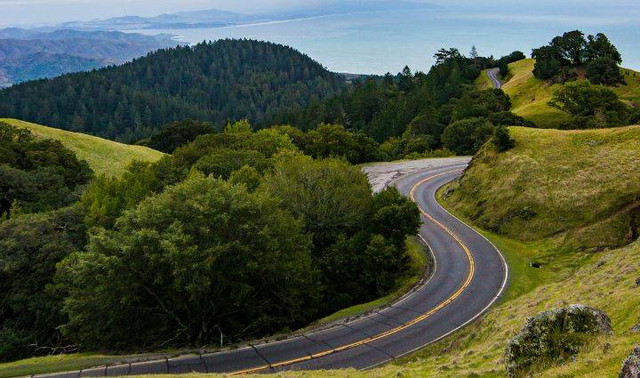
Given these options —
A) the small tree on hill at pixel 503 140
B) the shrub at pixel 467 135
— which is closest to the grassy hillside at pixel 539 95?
the shrub at pixel 467 135

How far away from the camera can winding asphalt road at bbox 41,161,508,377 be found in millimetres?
23500

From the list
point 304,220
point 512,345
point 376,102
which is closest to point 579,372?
point 512,345

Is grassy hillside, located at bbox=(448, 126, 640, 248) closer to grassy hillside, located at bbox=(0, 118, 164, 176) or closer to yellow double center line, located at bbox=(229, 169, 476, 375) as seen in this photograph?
yellow double center line, located at bbox=(229, 169, 476, 375)

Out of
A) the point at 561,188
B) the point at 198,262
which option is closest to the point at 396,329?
the point at 198,262

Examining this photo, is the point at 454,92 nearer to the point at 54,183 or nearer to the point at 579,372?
the point at 54,183

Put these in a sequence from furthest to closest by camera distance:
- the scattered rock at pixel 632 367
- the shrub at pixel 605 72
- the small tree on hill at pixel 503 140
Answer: the shrub at pixel 605 72
the small tree on hill at pixel 503 140
the scattered rock at pixel 632 367

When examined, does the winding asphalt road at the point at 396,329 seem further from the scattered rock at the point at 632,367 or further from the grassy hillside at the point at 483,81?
the grassy hillside at the point at 483,81

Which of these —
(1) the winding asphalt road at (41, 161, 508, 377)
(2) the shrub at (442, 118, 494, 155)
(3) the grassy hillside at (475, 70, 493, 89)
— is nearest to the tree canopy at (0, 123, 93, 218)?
(1) the winding asphalt road at (41, 161, 508, 377)

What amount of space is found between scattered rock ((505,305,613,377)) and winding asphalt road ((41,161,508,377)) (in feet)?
41.9

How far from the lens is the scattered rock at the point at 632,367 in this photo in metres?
8.01

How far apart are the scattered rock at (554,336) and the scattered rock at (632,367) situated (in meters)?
2.95

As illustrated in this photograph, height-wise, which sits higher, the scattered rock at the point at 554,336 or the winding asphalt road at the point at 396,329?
the scattered rock at the point at 554,336

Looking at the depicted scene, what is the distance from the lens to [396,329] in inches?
1097

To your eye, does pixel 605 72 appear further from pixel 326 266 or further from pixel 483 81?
pixel 326 266
